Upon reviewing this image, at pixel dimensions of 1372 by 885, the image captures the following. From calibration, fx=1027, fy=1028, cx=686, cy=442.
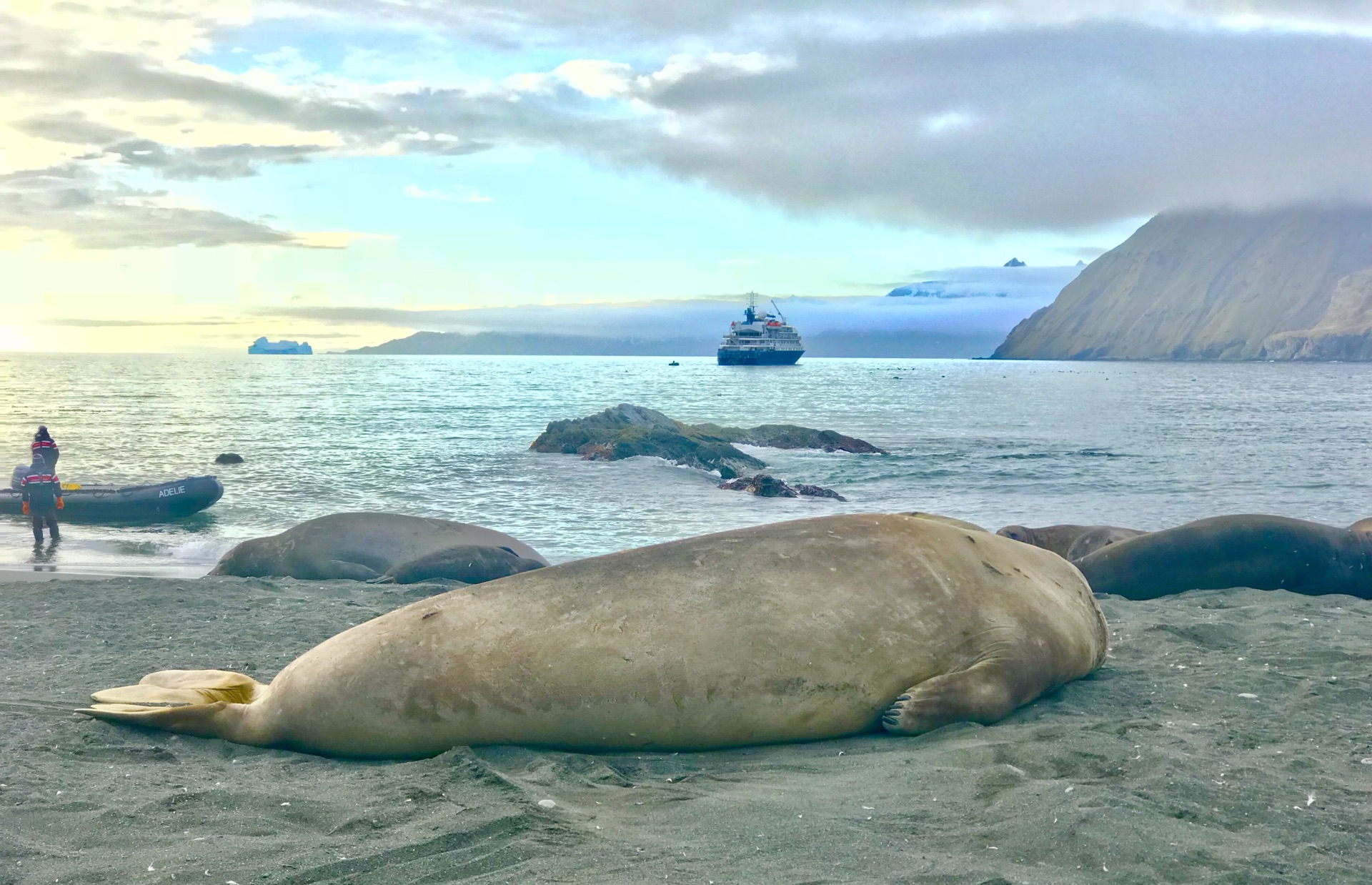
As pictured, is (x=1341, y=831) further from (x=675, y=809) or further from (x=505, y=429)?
(x=505, y=429)

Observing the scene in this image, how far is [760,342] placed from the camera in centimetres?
12381

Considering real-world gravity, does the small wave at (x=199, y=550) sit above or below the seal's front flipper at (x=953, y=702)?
below

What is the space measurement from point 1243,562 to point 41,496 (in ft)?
46.3

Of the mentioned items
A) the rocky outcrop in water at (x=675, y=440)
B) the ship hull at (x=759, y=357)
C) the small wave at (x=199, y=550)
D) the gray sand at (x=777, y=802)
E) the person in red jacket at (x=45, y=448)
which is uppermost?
the ship hull at (x=759, y=357)

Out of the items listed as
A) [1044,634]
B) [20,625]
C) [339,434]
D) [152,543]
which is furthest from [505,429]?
[1044,634]

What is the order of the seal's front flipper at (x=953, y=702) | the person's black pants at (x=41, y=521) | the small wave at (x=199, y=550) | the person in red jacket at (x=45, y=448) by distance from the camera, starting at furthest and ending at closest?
the person in red jacket at (x=45, y=448) → the person's black pants at (x=41, y=521) → the small wave at (x=199, y=550) → the seal's front flipper at (x=953, y=702)

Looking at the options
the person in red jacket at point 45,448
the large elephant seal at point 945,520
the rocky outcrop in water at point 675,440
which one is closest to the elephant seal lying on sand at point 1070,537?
the large elephant seal at point 945,520

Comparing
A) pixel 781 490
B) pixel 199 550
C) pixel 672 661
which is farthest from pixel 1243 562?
pixel 199 550

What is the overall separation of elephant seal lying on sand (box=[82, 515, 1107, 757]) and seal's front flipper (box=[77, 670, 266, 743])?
1 cm

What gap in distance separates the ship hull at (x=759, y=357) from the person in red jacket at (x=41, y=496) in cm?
11248

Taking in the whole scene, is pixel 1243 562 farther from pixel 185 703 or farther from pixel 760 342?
pixel 760 342

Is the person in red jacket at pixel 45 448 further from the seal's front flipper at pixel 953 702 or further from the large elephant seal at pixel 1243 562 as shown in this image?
the seal's front flipper at pixel 953 702

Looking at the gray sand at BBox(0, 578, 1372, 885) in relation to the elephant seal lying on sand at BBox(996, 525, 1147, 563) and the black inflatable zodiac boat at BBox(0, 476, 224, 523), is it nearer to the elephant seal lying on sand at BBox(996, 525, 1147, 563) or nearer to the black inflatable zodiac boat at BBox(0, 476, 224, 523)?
the elephant seal lying on sand at BBox(996, 525, 1147, 563)

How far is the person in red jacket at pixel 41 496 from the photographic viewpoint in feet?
44.3
